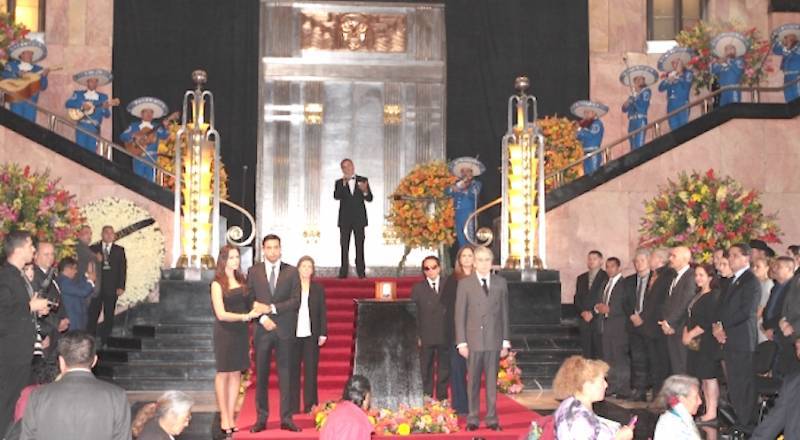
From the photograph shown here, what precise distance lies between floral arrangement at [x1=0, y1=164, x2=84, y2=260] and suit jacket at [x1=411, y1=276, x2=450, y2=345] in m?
3.86

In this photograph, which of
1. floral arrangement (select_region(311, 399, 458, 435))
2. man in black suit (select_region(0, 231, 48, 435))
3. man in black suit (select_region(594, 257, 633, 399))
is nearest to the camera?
man in black suit (select_region(0, 231, 48, 435))

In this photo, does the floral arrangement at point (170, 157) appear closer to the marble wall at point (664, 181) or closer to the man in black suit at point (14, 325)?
the marble wall at point (664, 181)

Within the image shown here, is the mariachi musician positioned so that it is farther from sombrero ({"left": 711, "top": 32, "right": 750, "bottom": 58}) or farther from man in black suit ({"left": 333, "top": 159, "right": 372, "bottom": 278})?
sombrero ({"left": 711, "top": 32, "right": 750, "bottom": 58})

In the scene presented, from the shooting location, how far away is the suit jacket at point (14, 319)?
9273 mm

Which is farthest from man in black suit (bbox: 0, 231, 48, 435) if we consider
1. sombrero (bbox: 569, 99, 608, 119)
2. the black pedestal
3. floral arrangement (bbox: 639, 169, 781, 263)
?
sombrero (bbox: 569, 99, 608, 119)

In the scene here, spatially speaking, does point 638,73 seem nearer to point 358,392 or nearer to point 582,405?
point 358,392

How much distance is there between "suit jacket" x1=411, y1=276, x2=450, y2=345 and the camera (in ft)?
42.8

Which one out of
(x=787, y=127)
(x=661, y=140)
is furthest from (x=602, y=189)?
(x=787, y=127)

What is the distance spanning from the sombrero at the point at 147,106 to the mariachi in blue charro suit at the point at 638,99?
7356 millimetres

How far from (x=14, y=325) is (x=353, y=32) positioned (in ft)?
45.5

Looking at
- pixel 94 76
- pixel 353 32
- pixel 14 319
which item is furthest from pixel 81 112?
pixel 14 319

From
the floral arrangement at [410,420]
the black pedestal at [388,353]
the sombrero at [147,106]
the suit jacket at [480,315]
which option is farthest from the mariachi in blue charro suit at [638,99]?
the floral arrangement at [410,420]

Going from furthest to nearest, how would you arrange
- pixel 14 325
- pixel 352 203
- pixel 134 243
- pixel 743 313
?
pixel 352 203 < pixel 134 243 < pixel 743 313 < pixel 14 325

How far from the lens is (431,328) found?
1308 centimetres
